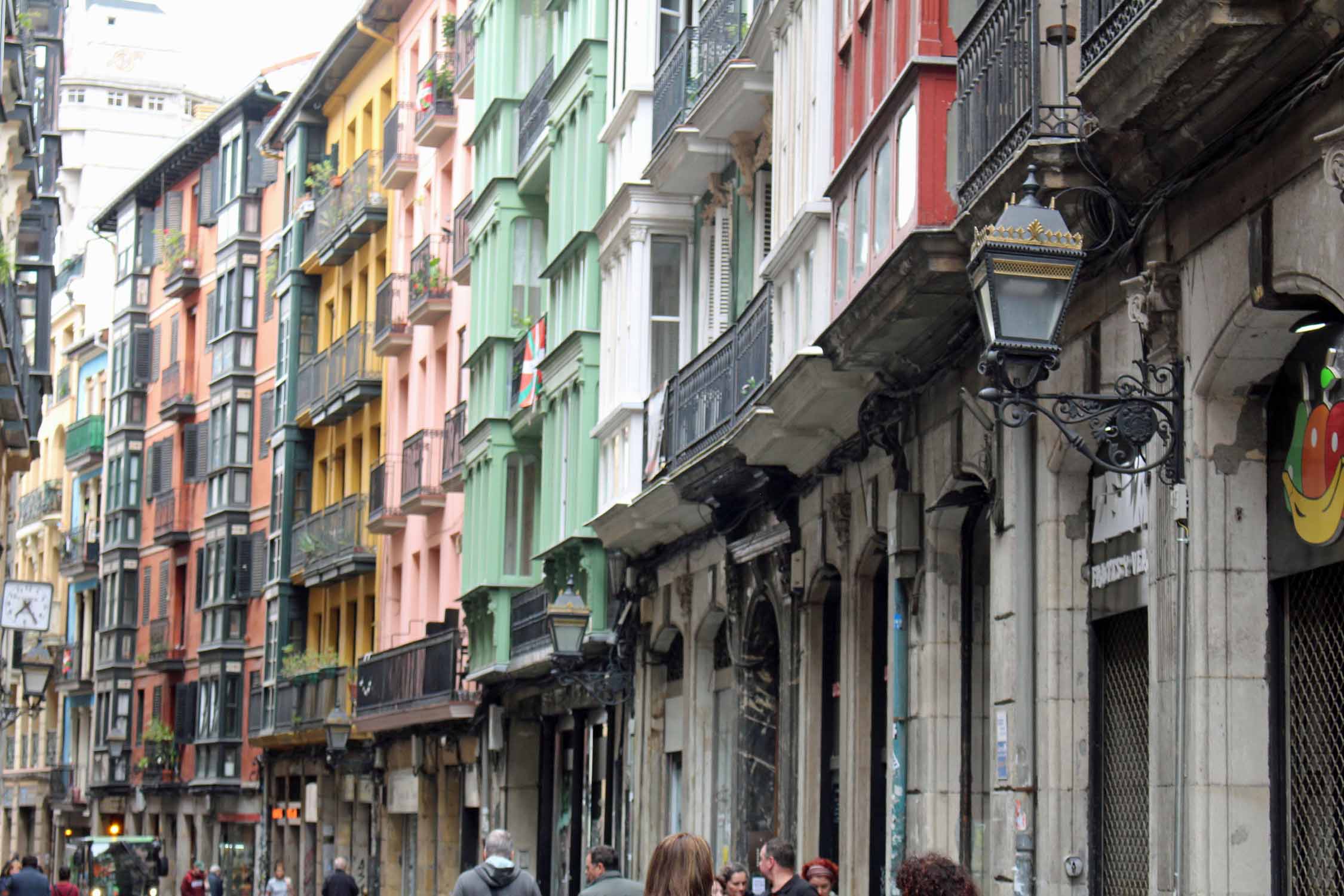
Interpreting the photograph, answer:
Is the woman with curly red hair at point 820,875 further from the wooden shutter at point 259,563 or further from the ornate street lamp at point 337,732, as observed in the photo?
the wooden shutter at point 259,563

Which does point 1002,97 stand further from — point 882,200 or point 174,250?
point 174,250

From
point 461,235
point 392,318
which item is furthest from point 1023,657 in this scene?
point 392,318

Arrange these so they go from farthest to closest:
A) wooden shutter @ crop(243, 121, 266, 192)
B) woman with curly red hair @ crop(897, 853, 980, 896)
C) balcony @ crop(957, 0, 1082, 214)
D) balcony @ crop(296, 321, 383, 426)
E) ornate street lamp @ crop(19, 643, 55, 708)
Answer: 1. wooden shutter @ crop(243, 121, 266, 192)
2. balcony @ crop(296, 321, 383, 426)
3. ornate street lamp @ crop(19, 643, 55, 708)
4. balcony @ crop(957, 0, 1082, 214)
5. woman with curly red hair @ crop(897, 853, 980, 896)

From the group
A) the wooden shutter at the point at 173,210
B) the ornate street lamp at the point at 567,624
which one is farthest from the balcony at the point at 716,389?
the wooden shutter at the point at 173,210

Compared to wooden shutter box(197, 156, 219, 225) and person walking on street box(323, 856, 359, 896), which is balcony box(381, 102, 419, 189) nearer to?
person walking on street box(323, 856, 359, 896)

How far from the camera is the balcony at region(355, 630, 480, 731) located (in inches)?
1526

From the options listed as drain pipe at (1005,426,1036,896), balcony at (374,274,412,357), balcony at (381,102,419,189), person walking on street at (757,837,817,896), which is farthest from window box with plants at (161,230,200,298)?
drain pipe at (1005,426,1036,896)

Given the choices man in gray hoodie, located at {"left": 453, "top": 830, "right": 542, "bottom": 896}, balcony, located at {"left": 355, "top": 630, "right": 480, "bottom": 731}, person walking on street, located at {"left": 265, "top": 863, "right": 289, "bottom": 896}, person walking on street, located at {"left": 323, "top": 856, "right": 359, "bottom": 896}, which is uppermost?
balcony, located at {"left": 355, "top": 630, "right": 480, "bottom": 731}

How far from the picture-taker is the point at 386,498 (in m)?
46.4

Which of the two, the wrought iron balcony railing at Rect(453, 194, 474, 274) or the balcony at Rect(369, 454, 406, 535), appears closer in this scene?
the wrought iron balcony railing at Rect(453, 194, 474, 274)

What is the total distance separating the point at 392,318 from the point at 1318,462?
36460 mm

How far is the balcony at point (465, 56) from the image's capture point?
41.4m

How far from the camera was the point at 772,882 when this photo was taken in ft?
45.2

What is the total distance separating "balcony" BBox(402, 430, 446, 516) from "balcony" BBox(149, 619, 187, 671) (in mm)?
21590
